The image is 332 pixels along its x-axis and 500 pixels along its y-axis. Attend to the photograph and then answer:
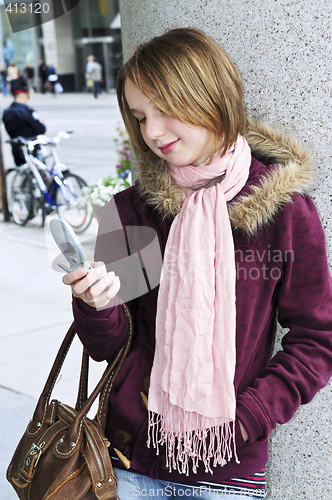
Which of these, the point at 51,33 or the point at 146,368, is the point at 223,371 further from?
the point at 51,33

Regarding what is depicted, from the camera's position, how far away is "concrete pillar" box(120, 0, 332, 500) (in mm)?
1533

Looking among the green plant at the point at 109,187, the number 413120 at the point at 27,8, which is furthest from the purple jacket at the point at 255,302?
the green plant at the point at 109,187

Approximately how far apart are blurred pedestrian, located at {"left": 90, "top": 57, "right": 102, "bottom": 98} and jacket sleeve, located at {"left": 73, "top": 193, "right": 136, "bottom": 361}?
2705 cm

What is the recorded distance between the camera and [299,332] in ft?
4.50

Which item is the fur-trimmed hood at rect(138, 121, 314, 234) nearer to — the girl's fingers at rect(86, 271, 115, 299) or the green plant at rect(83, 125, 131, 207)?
the girl's fingers at rect(86, 271, 115, 299)

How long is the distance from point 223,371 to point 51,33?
113 ft

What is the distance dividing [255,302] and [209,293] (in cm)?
13

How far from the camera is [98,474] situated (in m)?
1.40

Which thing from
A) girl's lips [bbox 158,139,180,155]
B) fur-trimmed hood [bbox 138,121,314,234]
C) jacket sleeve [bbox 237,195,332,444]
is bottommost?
jacket sleeve [bbox 237,195,332,444]

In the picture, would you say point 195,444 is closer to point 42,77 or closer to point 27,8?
point 27,8

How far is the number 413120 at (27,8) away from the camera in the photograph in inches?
89.4

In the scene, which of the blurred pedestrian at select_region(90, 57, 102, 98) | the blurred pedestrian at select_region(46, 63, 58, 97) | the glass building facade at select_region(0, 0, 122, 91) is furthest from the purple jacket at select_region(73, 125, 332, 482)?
the glass building facade at select_region(0, 0, 122, 91)

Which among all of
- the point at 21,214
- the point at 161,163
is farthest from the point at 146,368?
the point at 21,214

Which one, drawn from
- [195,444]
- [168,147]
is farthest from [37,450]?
[168,147]
